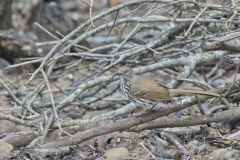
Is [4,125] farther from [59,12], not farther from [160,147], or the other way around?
[59,12]

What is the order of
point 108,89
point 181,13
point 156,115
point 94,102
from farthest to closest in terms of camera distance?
point 108,89
point 94,102
point 181,13
point 156,115

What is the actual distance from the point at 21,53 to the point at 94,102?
8.95 feet

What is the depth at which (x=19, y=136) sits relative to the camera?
534 cm

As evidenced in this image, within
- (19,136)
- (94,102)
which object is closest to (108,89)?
(94,102)

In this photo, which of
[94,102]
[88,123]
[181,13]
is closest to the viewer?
[88,123]

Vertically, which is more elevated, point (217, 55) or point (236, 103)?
point (217, 55)

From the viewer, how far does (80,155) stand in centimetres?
516

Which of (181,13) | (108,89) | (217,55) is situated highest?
(181,13)

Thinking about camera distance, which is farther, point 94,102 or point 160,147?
point 94,102

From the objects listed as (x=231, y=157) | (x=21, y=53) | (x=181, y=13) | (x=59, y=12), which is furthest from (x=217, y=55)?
(x=59, y=12)

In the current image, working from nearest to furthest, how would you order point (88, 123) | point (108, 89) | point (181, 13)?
point (88, 123), point (181, 13), point (108, 89)

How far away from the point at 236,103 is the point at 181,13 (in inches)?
37.8

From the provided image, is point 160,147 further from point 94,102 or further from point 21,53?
A: point 21,53

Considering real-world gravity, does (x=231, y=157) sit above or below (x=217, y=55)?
below
